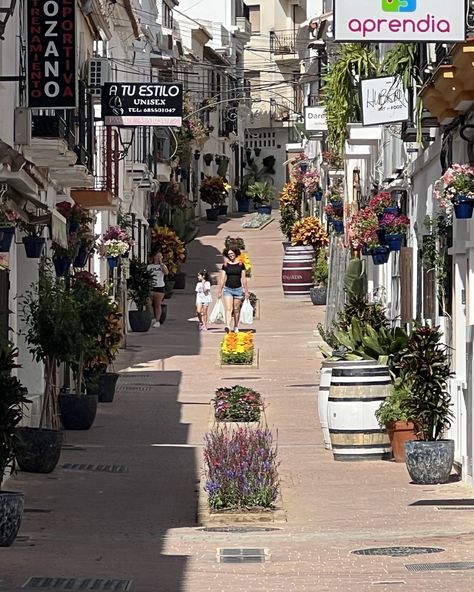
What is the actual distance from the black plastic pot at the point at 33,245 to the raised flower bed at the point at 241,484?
244 inches

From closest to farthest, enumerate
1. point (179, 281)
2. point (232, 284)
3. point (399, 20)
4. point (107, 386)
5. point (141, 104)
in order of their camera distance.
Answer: point (399, 20) < point (107, 386) < point (141, 104) < point (232, 284) < point (179, 281)

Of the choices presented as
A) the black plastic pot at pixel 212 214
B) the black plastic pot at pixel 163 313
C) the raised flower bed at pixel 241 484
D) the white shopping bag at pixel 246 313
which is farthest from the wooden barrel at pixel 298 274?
the raised flower bed at pixel 241 484

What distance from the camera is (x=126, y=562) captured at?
41.0 feet

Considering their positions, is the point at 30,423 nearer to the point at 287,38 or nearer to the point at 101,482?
the point at 101,482

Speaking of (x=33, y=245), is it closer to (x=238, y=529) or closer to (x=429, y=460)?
(x=429, y=460)

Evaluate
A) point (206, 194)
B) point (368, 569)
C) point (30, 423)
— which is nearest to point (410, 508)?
point (368, 569)

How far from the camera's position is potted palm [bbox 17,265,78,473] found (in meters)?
18.1

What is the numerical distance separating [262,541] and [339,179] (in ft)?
96.3

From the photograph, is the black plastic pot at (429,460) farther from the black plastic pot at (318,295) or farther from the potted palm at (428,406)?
the black plastic pot at (318,295)

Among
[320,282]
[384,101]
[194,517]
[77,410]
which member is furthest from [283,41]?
[194,517]

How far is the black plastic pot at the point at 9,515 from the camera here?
41.8 ft

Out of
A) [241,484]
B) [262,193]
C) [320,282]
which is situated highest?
[262,193]

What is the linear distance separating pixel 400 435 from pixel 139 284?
882 inches

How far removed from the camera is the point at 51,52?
18.6m
